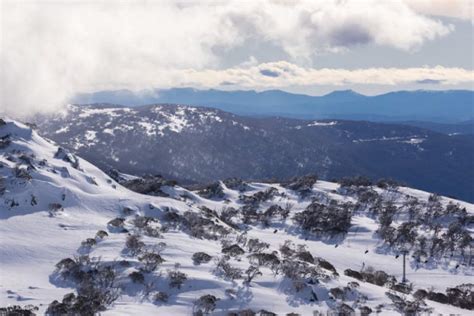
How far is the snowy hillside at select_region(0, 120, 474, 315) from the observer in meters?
63.0

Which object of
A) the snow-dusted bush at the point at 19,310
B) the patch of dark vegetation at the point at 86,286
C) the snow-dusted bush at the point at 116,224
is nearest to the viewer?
the snow-dusted bush at the point at 19,310

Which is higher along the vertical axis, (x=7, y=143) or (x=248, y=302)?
(x=7, y=143)

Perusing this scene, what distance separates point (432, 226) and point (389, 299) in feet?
286

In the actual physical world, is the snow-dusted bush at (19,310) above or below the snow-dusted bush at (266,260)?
above

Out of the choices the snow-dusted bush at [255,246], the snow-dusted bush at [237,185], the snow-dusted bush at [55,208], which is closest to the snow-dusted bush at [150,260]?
the snow-dusted bush at [255,246]

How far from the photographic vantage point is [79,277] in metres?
65.4

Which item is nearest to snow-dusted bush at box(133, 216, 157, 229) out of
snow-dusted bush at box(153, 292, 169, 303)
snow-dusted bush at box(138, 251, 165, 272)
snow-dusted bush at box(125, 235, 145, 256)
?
snow-dusted bush at box(125, 235, 145, 256)

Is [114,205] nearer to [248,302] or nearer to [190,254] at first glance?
[190,254]

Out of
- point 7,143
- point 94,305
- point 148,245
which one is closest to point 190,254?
point 148,245

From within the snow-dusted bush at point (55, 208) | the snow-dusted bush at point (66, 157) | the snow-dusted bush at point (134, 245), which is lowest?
the snow-dusted bush at point (134, 245)

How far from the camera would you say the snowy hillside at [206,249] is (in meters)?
63.0

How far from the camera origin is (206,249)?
8388 centimetres

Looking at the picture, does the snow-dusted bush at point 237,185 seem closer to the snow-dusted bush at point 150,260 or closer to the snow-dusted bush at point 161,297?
the snow-dusted bush at point 150,260

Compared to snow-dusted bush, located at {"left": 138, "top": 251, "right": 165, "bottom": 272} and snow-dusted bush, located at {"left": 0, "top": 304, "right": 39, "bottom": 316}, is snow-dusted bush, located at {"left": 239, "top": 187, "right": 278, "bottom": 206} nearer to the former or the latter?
snow-dusted bush, located at {"left": 138, "top": 251, "right": 165, "bottom": 272}
